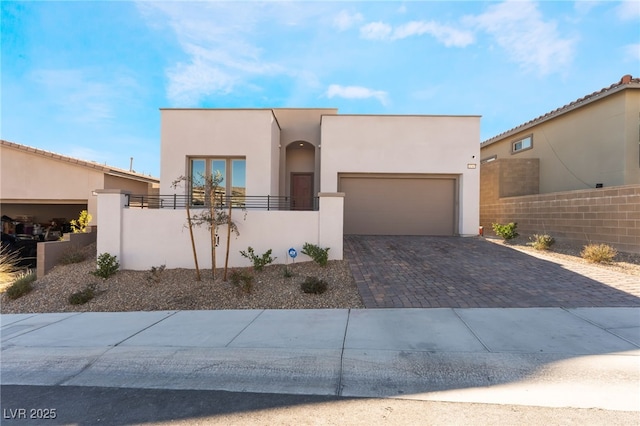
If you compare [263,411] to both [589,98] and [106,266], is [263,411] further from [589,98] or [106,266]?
[589,98]

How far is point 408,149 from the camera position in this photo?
1322 centimetres

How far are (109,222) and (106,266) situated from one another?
125 cm

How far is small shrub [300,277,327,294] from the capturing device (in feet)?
22.8

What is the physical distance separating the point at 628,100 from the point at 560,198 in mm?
4376

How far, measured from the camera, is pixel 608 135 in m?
12.7

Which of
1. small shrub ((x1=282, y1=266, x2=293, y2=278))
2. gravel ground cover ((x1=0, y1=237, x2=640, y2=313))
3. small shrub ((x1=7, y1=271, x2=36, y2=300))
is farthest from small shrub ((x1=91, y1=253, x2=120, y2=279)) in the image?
small shrub ((x1=282, y1=266, x2=293, y2=278))

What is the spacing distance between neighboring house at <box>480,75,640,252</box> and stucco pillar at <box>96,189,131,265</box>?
14.8m

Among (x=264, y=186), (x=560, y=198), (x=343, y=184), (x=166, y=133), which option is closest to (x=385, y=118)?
(x=343, y=184)

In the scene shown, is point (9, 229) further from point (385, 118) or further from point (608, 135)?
point (608, 135)

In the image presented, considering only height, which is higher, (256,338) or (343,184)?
(343,184)

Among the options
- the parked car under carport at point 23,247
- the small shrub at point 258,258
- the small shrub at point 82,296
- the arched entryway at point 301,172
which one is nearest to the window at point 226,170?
the arched entryway at point 301,172

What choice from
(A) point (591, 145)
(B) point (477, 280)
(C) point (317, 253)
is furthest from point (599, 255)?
(C) point (317, 253)

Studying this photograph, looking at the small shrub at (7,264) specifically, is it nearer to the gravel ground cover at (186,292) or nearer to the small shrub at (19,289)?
the gravel ground cover at (186,292)

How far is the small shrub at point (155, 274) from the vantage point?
8.22 metres
